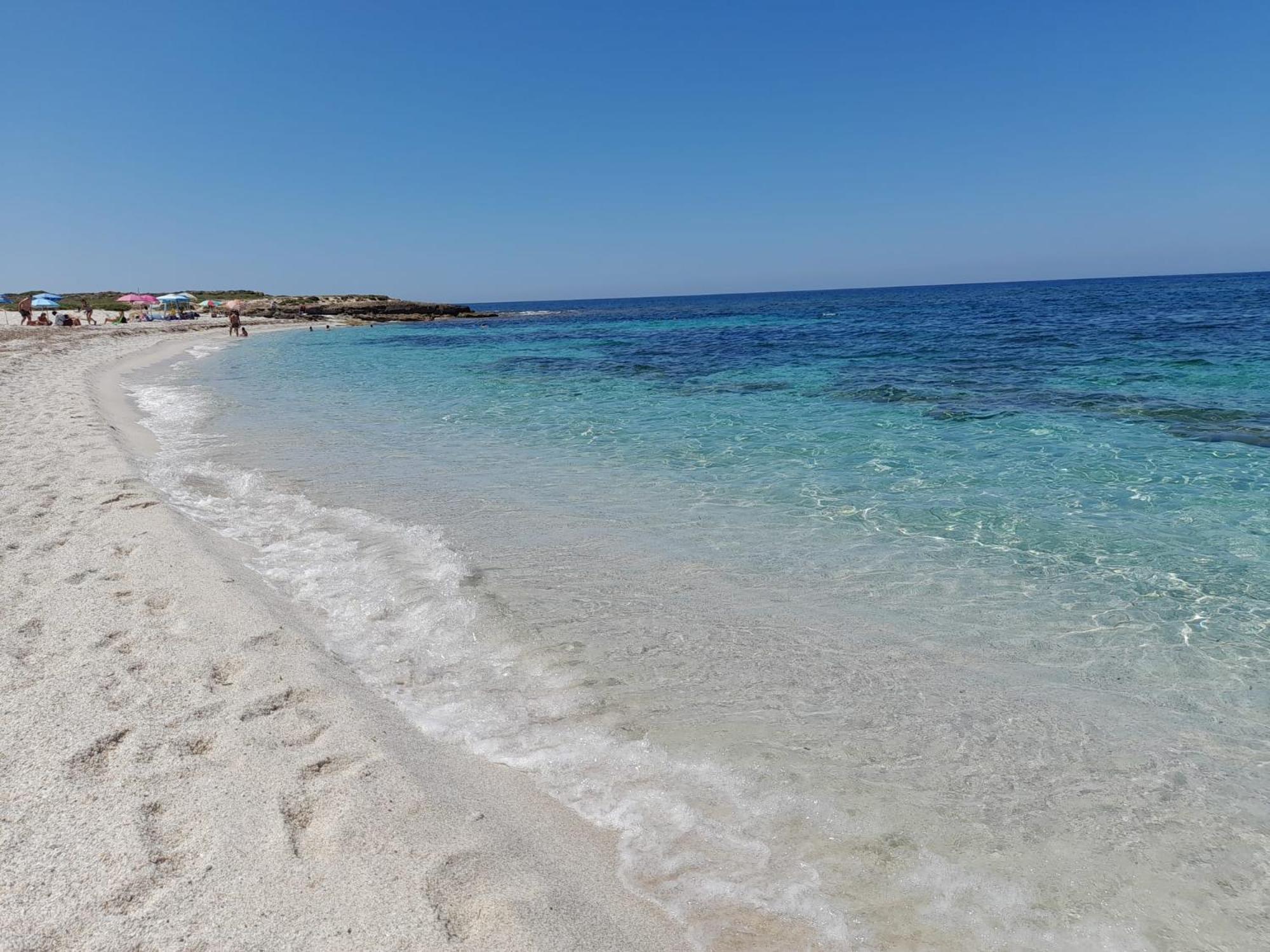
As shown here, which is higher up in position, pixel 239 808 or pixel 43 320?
pixel 43 320

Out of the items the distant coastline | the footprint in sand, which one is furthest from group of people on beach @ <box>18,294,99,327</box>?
the footprint in sand

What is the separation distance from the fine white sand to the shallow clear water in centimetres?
31

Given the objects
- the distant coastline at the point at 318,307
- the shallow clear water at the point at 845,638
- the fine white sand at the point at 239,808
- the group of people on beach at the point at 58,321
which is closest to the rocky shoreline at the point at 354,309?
the distant coastline at the point at 318,307

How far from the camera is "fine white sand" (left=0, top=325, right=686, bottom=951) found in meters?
2.30

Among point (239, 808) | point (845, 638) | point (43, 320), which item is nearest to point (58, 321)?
point (43, 320)

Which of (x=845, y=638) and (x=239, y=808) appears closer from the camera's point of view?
(x=239, y=808)

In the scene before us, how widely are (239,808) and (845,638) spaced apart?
138 inches

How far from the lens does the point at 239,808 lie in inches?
111

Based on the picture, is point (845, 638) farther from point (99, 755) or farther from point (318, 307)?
point (318, 307)

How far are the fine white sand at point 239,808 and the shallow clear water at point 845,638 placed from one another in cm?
31

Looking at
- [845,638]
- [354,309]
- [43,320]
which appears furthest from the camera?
[354,309]

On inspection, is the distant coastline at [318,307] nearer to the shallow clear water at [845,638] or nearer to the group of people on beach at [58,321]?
the group of people on beach at [58,321]

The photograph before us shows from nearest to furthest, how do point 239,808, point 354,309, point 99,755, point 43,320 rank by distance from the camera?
point 239,808
point 99,755
point 43,320
point 354,309

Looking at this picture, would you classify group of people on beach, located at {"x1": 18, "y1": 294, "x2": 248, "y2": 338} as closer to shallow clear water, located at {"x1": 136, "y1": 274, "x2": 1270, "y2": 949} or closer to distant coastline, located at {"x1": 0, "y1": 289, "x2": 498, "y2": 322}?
distant coastline, located at {"x1": 0, "y1": 289, "x2": 498, "y2": 322}
